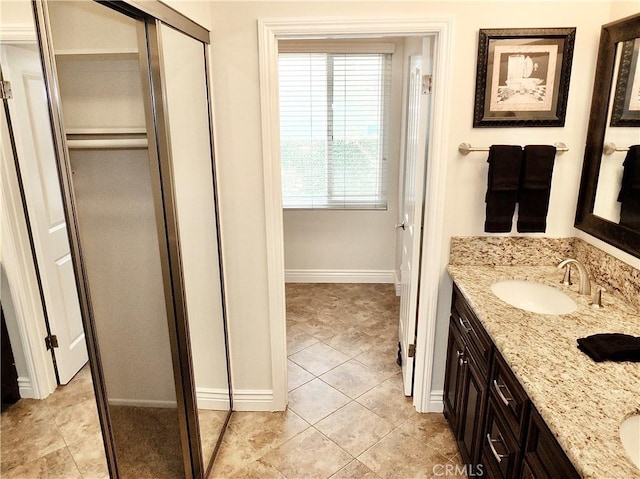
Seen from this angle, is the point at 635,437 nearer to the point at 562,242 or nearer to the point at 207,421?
the point at 562,242

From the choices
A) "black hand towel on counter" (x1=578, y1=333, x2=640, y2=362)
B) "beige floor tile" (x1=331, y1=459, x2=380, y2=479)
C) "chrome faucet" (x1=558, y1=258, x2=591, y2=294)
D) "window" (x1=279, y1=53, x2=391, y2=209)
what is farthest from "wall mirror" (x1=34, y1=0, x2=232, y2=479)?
"window" (x1=279, y1=53, x2=391, y2=209)

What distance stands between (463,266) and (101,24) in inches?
73.9

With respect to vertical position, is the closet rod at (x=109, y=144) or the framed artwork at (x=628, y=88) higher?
the framed artwork at (x=628, y=88)

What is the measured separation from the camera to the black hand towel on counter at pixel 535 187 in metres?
2.06

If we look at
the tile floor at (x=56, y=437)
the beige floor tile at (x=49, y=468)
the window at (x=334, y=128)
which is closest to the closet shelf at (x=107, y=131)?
the tile floor at (x=56, y=437)

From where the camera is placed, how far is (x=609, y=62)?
1.92 meters

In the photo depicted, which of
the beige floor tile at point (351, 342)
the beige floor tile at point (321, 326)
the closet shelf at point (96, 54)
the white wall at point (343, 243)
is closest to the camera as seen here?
Answer: the closet shelf at point (96, 54)

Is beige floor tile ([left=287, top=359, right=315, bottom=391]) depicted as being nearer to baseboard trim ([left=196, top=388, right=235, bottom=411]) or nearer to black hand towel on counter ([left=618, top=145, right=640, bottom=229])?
baseboard trim ([left=196, top=388, right=235, bottom=411])

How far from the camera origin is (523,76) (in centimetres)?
203

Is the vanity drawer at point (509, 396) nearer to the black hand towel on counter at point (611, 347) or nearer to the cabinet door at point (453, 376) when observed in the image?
the black hand towel on counter at point (611, 347)

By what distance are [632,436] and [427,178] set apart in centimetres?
137

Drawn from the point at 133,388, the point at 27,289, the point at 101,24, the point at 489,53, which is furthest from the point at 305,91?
the point at 27,289

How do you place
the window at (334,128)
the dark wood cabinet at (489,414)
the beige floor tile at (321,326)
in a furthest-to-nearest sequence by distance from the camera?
the window at (334,128) < the beige floor tile at (321,326) < the dark wood cabinet at (489,414)

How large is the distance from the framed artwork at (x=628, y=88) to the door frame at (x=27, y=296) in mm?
2078
